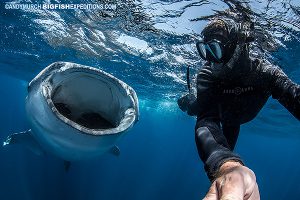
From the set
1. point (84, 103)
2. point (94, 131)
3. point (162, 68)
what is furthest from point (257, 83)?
point (162, 68)

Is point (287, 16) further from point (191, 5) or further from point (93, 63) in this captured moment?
point (93, 63)

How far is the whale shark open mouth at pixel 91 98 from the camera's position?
4133 mm

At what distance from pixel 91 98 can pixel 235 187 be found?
15.4 ft

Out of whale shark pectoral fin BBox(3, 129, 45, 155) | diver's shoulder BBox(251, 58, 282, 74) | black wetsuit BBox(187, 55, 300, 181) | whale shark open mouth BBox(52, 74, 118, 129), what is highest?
diver's shoulder BBox(251, 58, 282, 74)

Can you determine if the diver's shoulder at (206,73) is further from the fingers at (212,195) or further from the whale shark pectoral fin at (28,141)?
the whale shark pectoral fin at (28,141)

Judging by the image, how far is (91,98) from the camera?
18.3ft

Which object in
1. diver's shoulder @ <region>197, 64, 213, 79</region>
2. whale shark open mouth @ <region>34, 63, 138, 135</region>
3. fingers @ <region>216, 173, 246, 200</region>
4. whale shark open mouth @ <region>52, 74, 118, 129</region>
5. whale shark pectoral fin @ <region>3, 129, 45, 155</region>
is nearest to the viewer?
fingers @ <region>216, 173, 246, 200</region>

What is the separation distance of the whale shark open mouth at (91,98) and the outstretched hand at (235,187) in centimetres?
256

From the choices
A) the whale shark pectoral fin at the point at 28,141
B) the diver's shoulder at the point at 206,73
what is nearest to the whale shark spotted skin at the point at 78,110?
the diver's shoulder at the point at 206,73

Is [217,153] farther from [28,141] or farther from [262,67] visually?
[28,141]

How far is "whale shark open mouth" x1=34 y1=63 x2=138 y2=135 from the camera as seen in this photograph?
413cm

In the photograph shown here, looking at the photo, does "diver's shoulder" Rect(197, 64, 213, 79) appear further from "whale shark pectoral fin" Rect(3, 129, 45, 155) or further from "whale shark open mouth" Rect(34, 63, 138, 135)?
"whale shark pectoral fin" Rect(3, 129, 45, 155)

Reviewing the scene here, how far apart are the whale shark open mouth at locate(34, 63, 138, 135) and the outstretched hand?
2.56m

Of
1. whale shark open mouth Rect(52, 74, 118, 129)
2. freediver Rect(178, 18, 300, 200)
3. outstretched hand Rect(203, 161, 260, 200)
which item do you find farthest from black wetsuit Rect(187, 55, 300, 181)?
whale shark open mouth Rect(52, 74, 118, 129)
